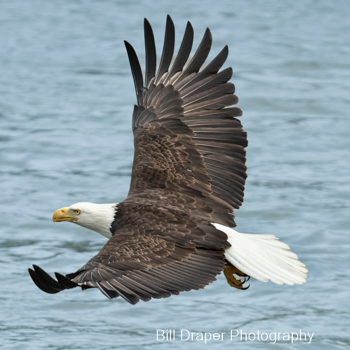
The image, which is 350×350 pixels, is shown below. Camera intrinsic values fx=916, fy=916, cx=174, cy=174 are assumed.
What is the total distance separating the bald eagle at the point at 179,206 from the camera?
5.77m

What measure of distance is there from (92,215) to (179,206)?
0.65 meters

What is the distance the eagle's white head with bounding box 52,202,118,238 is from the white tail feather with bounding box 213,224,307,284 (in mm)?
785

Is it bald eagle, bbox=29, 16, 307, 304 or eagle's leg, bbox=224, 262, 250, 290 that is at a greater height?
bald eagle, bbox=29, 16, 307, 304

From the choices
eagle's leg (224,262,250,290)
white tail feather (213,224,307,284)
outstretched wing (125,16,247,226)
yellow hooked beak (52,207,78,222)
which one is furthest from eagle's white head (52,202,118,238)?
eagle's leg (224,262,250,290)

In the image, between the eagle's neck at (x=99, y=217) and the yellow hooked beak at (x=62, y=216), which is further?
the yellow hooked beak at (x=62, y=216)

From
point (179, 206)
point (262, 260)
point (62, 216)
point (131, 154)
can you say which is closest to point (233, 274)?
point (262, 260)

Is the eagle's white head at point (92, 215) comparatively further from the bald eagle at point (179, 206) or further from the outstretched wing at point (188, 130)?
the outstretched wing at point (188, 130)

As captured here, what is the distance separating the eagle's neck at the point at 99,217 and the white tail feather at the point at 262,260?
0.77 meters

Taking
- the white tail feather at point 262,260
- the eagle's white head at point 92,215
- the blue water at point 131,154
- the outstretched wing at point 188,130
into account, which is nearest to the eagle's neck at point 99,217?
the eagle's white head at point 92,215

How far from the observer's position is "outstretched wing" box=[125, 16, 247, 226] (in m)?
6.75

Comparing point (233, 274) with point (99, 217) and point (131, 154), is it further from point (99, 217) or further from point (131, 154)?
point (131, 154)

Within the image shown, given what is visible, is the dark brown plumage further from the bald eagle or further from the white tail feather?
the white tail feather

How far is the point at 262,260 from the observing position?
6332mm

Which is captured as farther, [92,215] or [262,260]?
[92,215]
